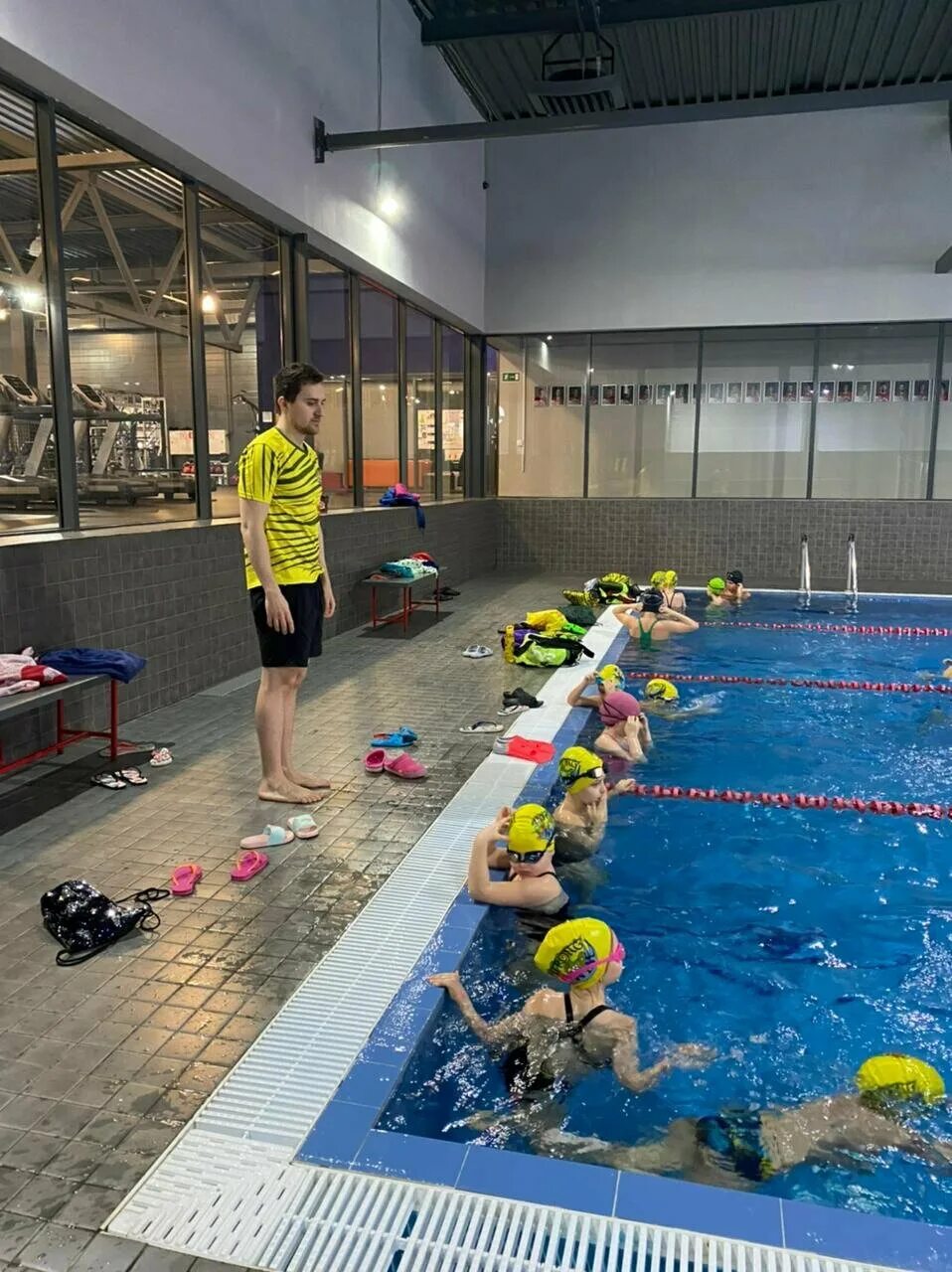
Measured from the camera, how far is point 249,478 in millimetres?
3707

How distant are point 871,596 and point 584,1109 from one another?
9.97 metres

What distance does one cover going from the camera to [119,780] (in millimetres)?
4438

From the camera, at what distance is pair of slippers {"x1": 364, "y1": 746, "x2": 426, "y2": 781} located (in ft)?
14.9

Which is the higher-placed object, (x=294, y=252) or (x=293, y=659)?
(x=294, y=252)

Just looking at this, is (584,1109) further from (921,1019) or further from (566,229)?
(566,229)

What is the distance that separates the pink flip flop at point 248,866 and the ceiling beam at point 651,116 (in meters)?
6.42

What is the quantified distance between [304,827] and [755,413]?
1233 cm

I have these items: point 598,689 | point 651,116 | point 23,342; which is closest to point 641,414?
point 651,116

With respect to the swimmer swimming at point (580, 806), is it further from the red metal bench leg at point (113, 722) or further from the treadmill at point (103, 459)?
the treadmill at point (103, 459)

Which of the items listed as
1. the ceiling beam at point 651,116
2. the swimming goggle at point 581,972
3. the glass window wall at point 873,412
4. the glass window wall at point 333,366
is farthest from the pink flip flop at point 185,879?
the glass window wall at point 873,412

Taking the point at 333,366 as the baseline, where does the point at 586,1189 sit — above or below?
below

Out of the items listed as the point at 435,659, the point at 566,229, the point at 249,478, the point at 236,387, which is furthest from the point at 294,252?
the point at 566,229

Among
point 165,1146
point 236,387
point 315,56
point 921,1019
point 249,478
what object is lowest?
point 921,1019

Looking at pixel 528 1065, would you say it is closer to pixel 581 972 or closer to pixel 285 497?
pixel 581 972
